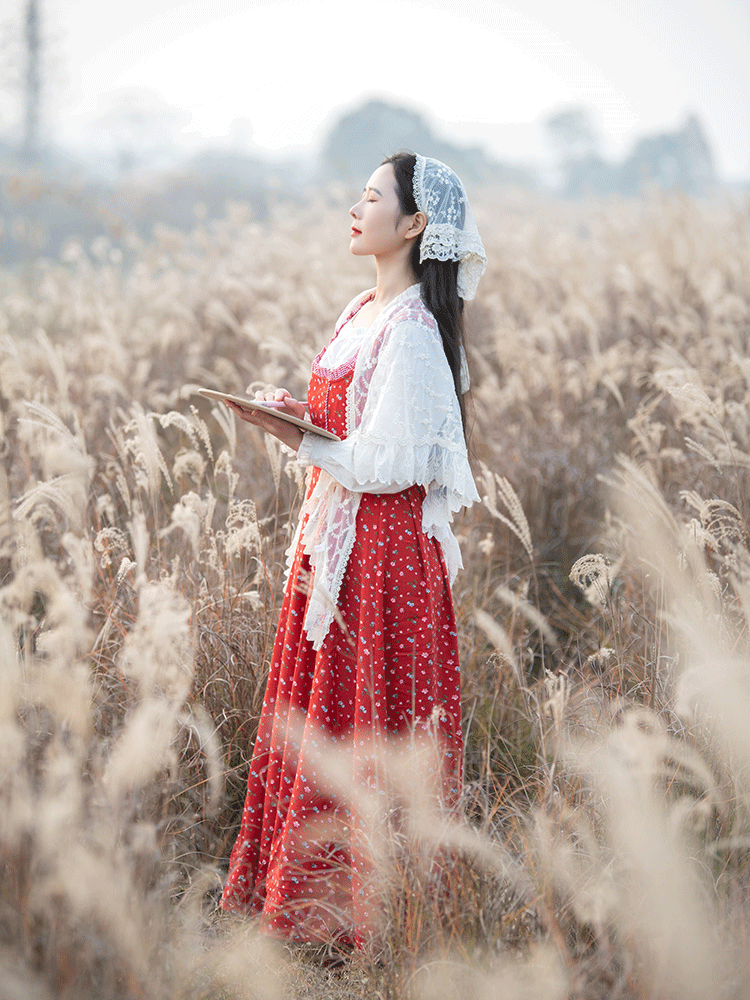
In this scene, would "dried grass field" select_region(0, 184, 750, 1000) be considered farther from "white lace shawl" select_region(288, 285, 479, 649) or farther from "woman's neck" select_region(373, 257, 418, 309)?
"woman's neck" select_region(373, 257, 418, 309)

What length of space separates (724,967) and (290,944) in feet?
3.84

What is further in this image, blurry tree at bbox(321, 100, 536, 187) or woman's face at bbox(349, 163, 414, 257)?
blurry tree at bbox(321, 100, 536, 187)

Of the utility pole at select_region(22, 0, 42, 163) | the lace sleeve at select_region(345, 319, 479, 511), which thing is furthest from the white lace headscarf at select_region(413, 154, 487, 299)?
the utility pole at select_region(22, 0, 42, 163)

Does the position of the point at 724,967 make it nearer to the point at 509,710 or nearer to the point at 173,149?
the point at 509,710

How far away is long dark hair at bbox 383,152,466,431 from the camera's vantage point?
2.16 m

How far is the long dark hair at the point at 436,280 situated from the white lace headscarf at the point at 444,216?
3 centimetres

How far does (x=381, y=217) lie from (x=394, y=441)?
66cm

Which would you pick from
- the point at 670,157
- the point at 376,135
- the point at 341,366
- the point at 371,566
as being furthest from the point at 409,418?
the point at 670,157

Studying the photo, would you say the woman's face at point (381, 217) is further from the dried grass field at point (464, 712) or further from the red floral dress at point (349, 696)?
the dried grass field at point (464, 712)

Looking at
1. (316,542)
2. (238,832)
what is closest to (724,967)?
(316,542)

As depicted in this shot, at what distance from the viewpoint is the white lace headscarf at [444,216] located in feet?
6.93

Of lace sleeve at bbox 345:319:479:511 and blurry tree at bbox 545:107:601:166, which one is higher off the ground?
blurry tree at bbox 545:107:601:166

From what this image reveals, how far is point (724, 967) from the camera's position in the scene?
1461mm

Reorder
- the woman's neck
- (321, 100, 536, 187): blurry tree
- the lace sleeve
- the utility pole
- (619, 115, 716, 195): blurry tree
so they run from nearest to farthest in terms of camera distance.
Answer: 1. the lace sleeve
2. the woman's neck
3. the utility pole
4. (619, 115, 716, 195): blurry tree
5. (321, 100, 536, 187): blurry tree
